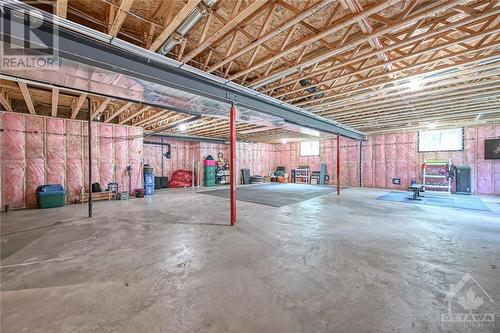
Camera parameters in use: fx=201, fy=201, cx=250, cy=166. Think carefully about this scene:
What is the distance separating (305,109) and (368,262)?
16.5 feet

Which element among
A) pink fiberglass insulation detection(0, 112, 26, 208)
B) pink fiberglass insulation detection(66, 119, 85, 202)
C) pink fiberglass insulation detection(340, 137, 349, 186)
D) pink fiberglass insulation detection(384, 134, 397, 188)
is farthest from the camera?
pink fiberglass insulation detection(340, 137, 349, 186)

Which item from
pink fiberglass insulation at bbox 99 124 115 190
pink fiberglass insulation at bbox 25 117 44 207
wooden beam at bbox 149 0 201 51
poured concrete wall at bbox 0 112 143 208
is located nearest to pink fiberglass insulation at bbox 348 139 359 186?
poured concrete wall at bbox 0 112 143 208

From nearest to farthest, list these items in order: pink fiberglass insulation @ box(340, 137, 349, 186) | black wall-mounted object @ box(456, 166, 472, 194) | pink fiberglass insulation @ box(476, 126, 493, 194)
A: pink fiberglass insulation @ box(476, 126, 493, 194)
black wall-mounted object @ box(456, 166, 472, 194)
pink fiberglass insulation @ box(340, 137, 349, 186)

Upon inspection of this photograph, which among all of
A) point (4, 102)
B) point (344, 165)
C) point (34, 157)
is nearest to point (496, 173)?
point (344, 165)

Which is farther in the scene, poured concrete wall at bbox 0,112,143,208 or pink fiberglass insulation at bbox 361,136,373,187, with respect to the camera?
pink fiberglass insulation at bbox 361,136,373,187

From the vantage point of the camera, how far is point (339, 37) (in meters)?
3.51

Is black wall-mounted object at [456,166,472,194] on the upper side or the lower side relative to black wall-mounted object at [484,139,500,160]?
lower

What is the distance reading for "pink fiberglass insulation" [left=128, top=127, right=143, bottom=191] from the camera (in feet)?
28.6

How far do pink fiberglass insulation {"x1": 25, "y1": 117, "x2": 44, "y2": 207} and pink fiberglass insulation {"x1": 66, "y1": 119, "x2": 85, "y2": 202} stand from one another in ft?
Answer: 2.10

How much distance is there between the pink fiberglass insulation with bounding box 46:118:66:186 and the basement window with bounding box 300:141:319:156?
13.4 m

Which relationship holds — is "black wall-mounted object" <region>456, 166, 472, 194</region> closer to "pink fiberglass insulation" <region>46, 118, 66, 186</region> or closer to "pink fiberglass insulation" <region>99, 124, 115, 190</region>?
"pink fiberglass insulation" <region>99, 124, 115, 190</region>

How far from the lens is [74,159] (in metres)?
7.25

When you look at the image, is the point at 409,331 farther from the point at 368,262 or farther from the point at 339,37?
the point at 339,37

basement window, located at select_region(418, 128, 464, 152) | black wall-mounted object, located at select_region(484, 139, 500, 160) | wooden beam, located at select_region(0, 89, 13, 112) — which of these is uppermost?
wooden beam, located at select_region(0, 89, 13, 112)
